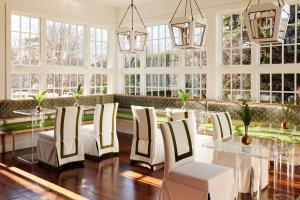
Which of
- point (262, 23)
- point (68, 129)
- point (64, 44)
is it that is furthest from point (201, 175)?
point (64, 44)

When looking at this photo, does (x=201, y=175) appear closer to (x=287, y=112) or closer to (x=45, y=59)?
(x=287, y=112)

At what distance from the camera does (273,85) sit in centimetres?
602

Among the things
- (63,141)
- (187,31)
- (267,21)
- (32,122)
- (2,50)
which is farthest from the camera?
(2,50)

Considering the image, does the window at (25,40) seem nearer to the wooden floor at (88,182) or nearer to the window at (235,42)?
the wooden floor at (88,182)

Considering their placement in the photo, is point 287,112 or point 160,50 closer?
point 287,112

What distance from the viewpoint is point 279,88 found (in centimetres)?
595

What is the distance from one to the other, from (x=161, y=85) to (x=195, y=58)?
1130 mm

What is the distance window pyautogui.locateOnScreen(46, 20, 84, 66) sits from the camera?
23.4ft

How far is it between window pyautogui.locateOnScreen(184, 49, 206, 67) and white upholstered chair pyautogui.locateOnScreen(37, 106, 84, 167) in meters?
3.02

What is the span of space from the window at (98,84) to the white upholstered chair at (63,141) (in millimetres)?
3083

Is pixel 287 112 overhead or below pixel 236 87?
below

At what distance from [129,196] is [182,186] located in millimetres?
923

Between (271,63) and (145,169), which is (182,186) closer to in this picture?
(145,169)

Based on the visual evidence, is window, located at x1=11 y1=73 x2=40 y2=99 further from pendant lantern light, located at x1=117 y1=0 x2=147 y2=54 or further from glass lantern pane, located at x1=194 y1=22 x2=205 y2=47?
glass lantern pane, located at x1=194 y1=22 x2=205 y2=47
